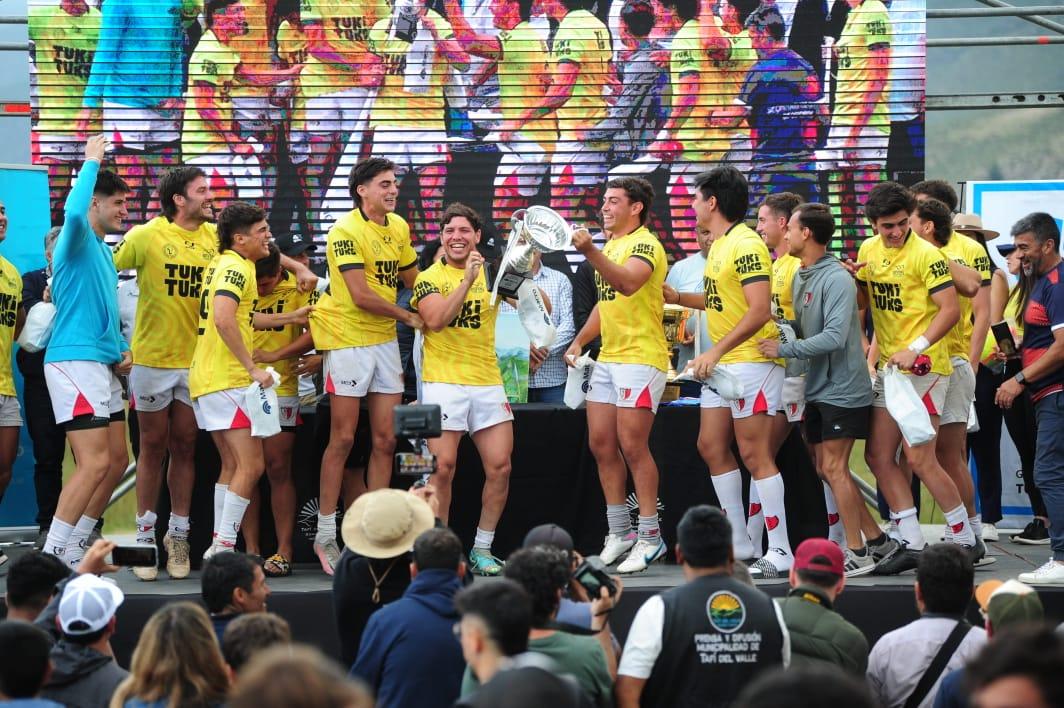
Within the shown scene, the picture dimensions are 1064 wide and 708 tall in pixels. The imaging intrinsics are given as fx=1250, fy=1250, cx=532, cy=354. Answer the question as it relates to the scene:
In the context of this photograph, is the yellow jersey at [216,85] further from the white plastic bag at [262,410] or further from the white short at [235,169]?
the white plastic bag at [262,410]

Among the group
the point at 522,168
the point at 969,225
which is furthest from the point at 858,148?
the point at 522,168

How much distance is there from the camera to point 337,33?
388 inches

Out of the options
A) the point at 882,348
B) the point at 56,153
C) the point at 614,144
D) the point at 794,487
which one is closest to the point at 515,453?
the point at 794,487

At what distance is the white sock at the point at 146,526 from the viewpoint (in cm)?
664

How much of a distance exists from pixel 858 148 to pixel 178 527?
6.06 metres

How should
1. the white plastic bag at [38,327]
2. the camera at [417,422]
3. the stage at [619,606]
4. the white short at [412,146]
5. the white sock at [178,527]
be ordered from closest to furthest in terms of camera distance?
the camera at [417,422]
the stage at [619,606]
the white sock at [178,527]
the white plastic bag at [38,327]
the white short at [412,146]

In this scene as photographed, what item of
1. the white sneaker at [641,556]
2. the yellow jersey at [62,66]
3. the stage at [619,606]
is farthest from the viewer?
the yellow jersey at [62,66]

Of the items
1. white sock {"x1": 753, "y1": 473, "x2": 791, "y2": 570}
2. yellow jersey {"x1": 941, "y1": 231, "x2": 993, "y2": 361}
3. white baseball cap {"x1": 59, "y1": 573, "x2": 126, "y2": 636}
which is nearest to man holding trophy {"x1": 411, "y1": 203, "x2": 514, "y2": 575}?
white sock {"x1": 753, "y1": 473, "x2": 791, "y2": 570}

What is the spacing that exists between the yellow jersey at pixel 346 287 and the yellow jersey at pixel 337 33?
11.2 feet

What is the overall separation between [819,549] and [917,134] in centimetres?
652

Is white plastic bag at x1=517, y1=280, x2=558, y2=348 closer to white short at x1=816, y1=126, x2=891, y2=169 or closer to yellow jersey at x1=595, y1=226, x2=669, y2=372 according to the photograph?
yellow jersey at x1=595, y1=226, x2=669, y2=372

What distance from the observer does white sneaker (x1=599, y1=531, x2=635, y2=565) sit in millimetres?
6648

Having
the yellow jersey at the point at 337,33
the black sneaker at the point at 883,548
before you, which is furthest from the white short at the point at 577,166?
the black sneaker at the point at 883,548

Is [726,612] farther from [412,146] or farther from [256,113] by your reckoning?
[256,113]
